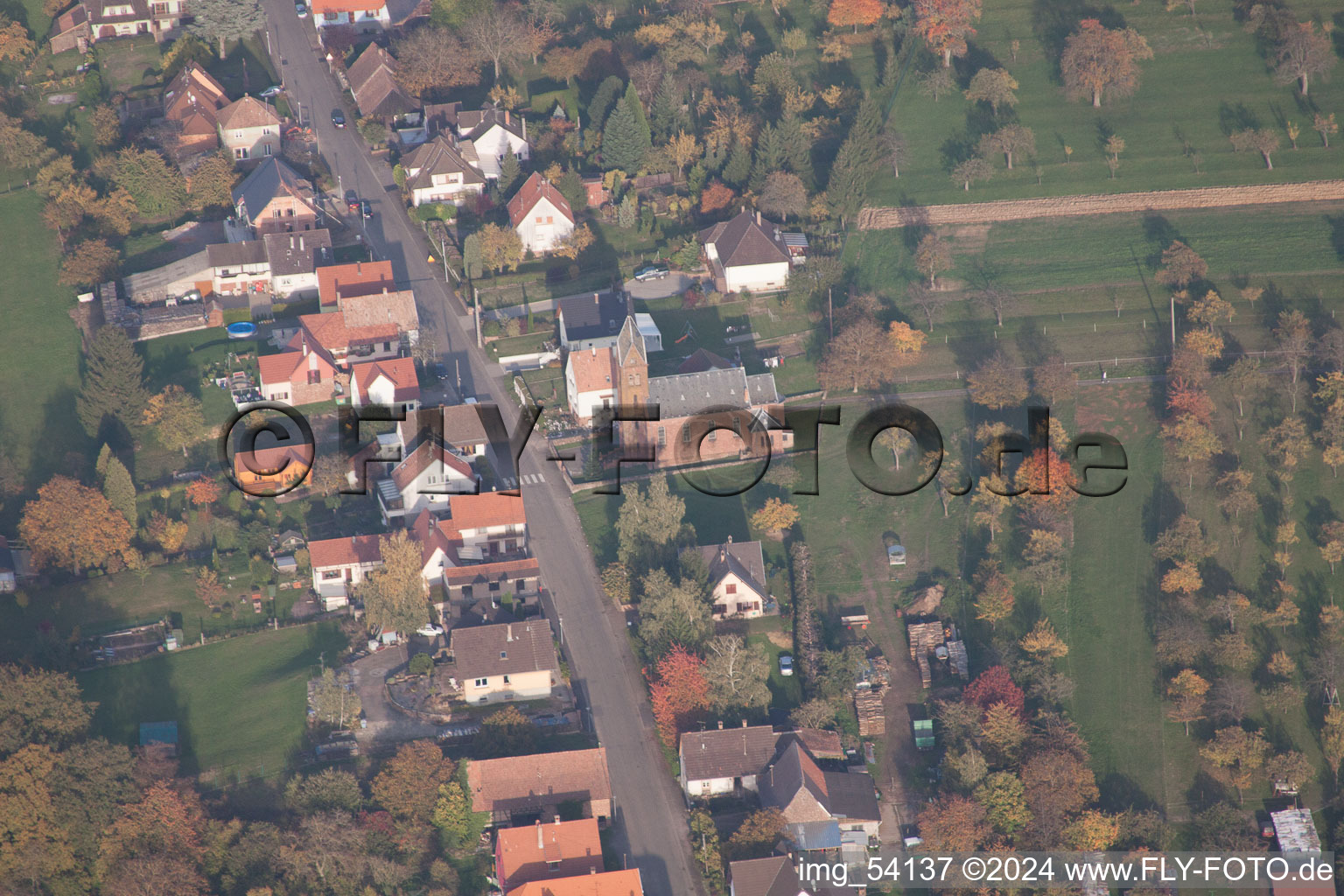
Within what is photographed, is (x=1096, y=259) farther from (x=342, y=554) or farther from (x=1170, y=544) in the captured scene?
(x=342, y=554)

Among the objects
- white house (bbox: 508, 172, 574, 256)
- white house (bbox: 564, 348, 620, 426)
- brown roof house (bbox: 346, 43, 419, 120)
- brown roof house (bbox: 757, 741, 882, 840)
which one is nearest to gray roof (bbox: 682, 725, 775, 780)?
brown roof house (bbox: 757, 741, 882, 840)

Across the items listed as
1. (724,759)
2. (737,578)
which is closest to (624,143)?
(737,578)

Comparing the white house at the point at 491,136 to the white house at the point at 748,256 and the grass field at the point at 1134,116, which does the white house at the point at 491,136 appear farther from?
the grass field at the point at 1134,116

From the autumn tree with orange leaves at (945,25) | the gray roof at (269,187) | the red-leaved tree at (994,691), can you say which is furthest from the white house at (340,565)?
the autumn tree with orange leaves at (945,25)

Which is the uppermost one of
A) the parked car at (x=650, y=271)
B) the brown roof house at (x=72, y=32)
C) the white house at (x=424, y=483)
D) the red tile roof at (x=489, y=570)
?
the brown roof house at (x=72, y=32)

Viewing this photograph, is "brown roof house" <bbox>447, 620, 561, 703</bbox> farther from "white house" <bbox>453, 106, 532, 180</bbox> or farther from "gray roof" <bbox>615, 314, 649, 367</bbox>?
"white house" <bbox>453, 106, 532, 180</bbox>

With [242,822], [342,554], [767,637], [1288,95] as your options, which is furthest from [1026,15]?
[242,822]

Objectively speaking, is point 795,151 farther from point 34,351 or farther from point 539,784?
point 34,351
